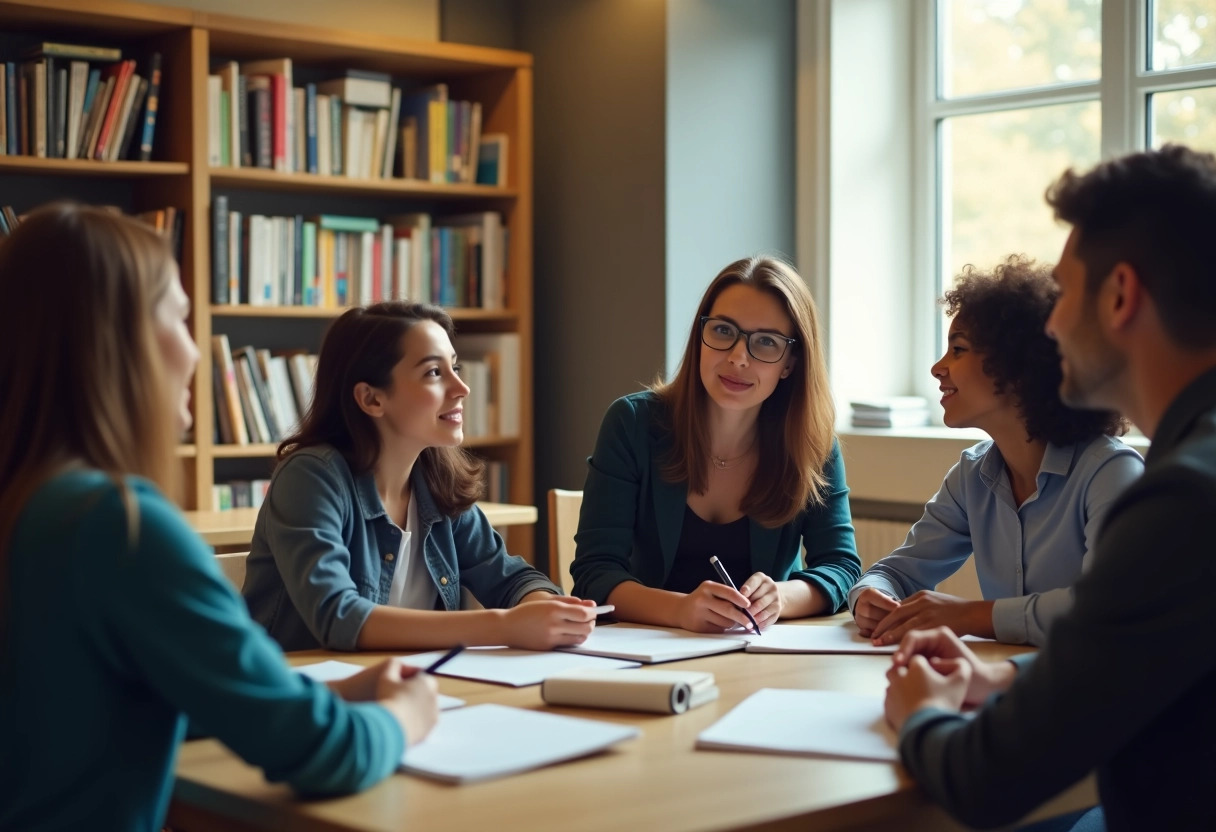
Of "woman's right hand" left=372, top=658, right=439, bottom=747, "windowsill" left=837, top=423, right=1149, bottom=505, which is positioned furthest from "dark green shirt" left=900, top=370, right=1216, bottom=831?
"windowsill" left=837, top=423, right=1149, bottom=505

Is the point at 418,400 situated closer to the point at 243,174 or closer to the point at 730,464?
the point at 730,464

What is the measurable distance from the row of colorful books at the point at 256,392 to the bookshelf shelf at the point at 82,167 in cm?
48

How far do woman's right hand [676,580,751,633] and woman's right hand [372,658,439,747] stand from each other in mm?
684

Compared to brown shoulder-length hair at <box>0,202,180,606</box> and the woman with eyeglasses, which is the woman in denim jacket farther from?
brown shoulder-length hair at <box>0,202,180,606</box>

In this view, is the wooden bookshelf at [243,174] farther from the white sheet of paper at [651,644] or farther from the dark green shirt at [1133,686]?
the dark green shirt at [1133,686]

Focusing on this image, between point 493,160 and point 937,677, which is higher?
point 493,160

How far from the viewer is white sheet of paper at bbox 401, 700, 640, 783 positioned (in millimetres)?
1244

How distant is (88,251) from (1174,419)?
39.0 inches

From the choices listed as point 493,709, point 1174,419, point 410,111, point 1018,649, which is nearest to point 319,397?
point 493,709

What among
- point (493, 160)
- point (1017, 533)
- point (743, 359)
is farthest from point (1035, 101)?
point (1017, 533)

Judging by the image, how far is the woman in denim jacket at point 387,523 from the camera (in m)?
1.86

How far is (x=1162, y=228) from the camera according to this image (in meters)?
1.24

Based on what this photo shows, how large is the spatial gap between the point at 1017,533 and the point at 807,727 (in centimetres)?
80

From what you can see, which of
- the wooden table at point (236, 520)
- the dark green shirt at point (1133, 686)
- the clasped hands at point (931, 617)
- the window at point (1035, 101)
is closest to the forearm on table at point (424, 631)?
the clasped hands at point (931, 617)
